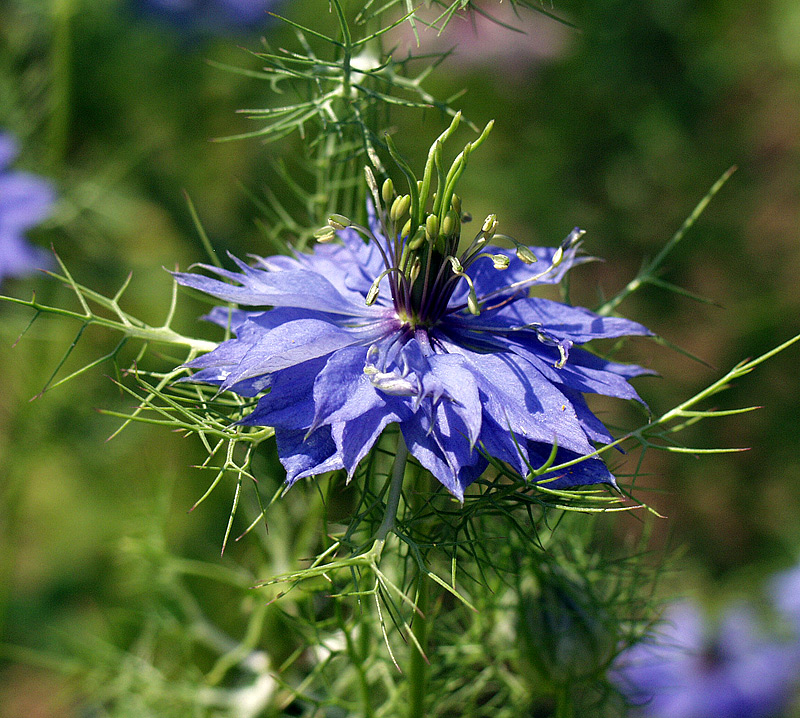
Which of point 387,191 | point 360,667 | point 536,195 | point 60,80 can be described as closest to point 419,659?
point 360,667

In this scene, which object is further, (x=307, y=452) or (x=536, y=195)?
(x=536, y=195)

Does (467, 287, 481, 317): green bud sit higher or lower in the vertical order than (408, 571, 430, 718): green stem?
higher

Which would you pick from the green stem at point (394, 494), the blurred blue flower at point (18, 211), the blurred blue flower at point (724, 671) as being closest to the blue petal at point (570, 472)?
the green stem at point (394, 494)

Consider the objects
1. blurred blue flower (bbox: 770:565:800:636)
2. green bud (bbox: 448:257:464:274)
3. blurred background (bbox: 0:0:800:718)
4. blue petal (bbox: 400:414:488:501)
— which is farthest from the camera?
blurred background (bbox: 0:0:800:718)

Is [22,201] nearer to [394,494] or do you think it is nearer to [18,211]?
[18,211]

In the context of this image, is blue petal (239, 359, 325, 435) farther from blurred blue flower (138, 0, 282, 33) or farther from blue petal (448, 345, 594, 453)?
blurred blue flower (138, 0, 282, 33)

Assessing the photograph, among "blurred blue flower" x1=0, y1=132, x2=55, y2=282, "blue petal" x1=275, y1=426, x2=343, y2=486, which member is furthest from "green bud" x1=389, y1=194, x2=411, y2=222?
"blurred blue flower" x1=0, y1=132, x2=55, y2=282
